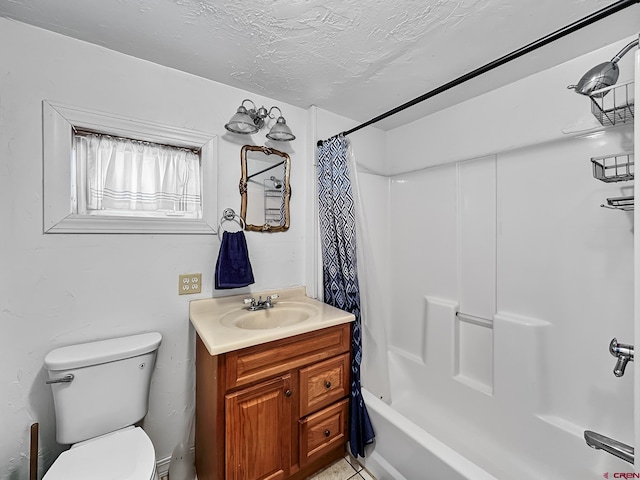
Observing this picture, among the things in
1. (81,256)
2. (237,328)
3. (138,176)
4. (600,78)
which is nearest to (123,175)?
(138,176)

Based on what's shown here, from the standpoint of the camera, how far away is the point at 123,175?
1.42 meters

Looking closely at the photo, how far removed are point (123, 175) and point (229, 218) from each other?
562mm

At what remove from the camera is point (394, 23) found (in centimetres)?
118

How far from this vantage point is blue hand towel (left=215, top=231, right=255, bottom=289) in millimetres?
1543

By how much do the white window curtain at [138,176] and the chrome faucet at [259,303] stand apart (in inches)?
22.6

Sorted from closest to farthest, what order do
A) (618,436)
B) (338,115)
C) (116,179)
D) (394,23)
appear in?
(394,23)
(618,436)
(116,179)
(338,115)

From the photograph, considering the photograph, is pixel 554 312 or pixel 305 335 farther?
pixel 554 312

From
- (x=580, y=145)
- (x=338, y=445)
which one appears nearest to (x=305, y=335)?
(x=338, y=445)

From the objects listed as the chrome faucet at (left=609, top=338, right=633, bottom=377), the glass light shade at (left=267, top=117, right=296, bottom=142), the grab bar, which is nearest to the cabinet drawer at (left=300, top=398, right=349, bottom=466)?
the grab bar

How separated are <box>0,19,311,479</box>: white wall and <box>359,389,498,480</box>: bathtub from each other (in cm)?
106

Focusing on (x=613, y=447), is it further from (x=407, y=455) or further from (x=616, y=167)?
(x=616, y=167)

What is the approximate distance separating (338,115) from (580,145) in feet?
4.72

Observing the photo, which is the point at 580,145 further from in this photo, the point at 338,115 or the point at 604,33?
the point at 338,115

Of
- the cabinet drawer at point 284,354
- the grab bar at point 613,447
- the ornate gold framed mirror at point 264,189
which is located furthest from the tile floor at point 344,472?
the ornate gold framed mirror at point 264,189
